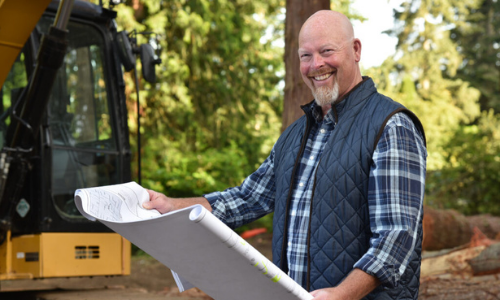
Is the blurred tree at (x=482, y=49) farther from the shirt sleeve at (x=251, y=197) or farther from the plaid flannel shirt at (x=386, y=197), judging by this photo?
the plaid flannel shirt at (x=386, y=197)

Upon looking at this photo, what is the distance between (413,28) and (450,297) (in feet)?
86.7

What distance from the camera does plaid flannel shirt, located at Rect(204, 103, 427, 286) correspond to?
6.11 ft

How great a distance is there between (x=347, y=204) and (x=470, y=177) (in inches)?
492

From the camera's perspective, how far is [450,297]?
18.5ft

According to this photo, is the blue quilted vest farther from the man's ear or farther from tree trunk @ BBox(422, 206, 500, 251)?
tree trunk @ BBox(422, 206, 500, 251)

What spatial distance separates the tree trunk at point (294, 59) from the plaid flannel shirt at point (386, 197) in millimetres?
3298

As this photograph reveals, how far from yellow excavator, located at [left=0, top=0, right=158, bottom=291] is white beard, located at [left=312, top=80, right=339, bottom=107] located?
3.32 m

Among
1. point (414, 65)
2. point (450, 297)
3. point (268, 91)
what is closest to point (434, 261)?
point (450, 297)

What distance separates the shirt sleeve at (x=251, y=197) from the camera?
2510 millimetres

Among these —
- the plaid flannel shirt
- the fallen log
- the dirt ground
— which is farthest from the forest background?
the plaid flannel shirt

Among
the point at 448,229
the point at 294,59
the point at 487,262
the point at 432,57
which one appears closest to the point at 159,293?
Answer: the point at 294,59

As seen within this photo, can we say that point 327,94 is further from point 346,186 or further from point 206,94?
point 206,94

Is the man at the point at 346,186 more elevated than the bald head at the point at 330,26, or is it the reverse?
the bald head at the point at 330,26

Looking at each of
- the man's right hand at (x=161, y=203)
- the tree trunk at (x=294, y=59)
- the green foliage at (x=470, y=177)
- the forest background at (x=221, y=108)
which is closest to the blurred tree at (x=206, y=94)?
the forest background at (x=221, y=108)
